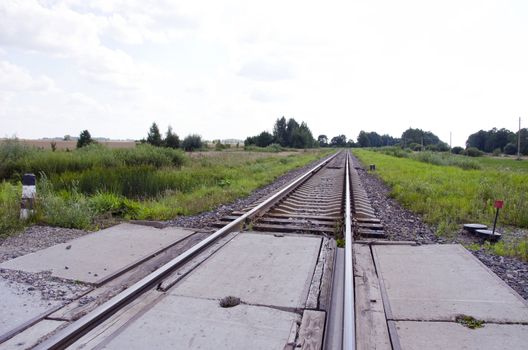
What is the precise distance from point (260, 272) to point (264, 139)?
Result: 10083 cm

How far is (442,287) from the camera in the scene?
3811mm

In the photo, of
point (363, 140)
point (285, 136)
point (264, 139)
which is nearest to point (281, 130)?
point (285, 136)

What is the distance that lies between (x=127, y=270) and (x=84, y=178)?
8.57 metres

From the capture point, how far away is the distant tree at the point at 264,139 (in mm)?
103325

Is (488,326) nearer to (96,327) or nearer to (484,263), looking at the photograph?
(484,263)

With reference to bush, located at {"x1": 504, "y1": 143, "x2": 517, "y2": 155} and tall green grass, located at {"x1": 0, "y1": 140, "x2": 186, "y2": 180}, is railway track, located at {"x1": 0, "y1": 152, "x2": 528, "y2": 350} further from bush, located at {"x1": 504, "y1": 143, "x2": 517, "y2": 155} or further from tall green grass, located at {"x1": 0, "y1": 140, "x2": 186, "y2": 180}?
bush, located at {"x1": 504, "y1": 143, "x2": 517, "y2": 155}

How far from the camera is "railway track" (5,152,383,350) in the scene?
2.81 meters

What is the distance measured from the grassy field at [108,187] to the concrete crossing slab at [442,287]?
452 cm

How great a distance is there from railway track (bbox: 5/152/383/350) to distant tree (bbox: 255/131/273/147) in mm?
95105

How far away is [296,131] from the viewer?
112312mm

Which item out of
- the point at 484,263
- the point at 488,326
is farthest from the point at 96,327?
the point at 484,263

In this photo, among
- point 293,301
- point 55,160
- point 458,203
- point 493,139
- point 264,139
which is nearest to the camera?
point 293,301

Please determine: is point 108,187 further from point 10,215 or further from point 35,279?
point 35,279

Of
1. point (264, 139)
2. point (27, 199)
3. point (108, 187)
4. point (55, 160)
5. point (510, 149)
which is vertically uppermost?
point (264, 139)
